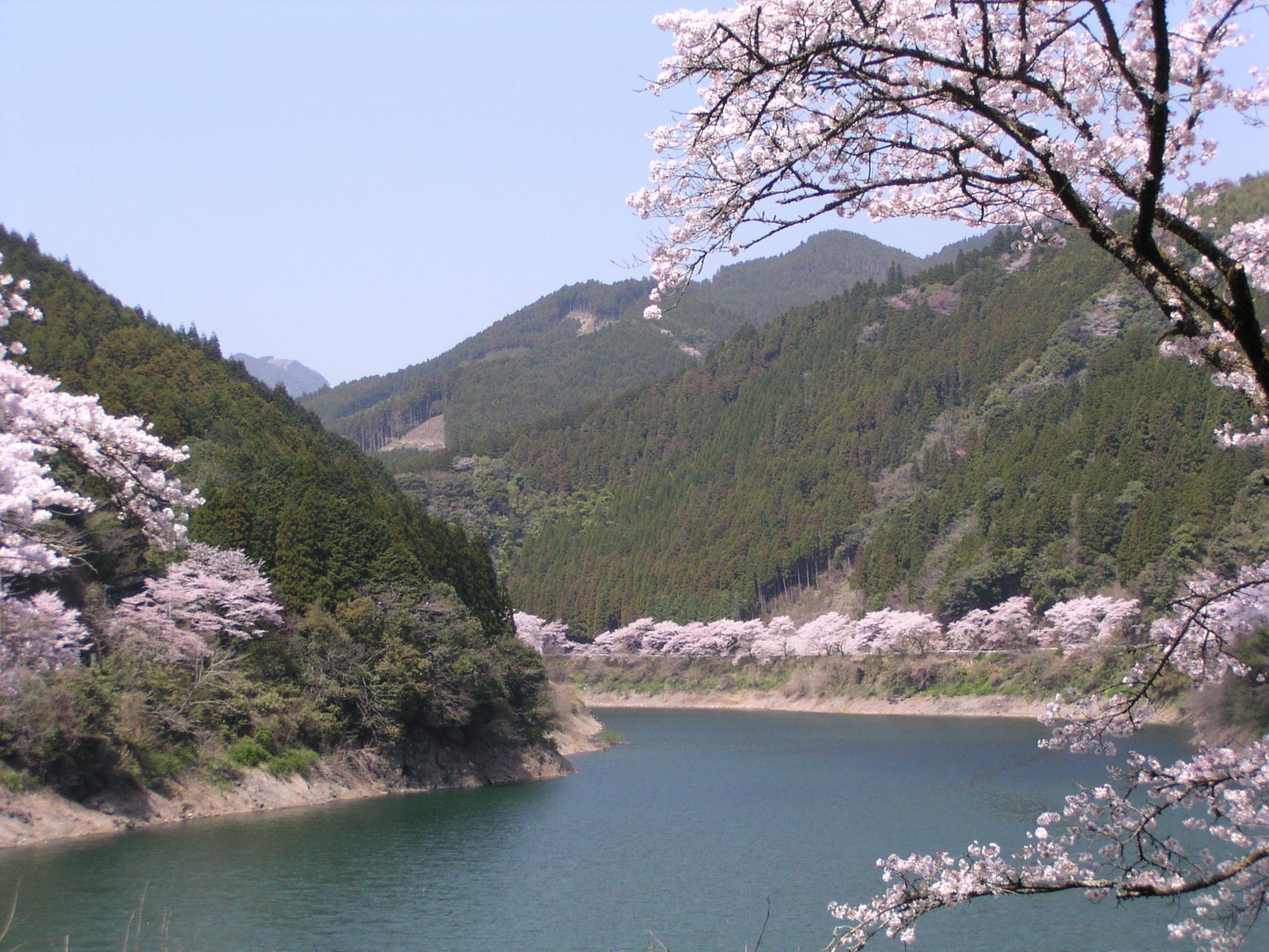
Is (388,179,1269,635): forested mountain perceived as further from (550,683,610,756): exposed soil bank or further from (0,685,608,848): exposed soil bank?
(0,685,608,848): exposed soil bank

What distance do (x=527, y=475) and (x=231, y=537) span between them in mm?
92861

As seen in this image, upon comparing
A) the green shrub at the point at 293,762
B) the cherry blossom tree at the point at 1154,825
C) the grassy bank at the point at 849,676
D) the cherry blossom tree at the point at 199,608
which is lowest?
the grassy bank at the point at 849,676

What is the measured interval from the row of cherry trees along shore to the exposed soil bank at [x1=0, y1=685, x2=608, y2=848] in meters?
19.3

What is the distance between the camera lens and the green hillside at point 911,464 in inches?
2530

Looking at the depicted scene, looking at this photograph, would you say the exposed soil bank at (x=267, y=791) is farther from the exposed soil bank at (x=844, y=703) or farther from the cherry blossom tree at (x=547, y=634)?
the cherry blossom tree at (x=547, y=634)

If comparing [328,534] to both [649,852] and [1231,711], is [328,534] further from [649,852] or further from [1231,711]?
[1231,711]

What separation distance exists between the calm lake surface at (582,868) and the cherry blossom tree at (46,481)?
511cm

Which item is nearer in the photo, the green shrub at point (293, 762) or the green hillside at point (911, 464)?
the green shrub at point (293, 762)

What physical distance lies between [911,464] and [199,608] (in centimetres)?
7564

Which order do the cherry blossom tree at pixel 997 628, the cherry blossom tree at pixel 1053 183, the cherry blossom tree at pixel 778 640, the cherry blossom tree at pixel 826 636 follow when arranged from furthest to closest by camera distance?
the cherry blossom tree at pixel 778 640, the cherry blossom tree at pixel 826 636, the cherry blossom tree at pixel 997 628, the cherry blossom tree at pixel 1053 183

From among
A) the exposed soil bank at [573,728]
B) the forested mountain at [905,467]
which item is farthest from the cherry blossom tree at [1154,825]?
the exposed soil bank at [573,728]

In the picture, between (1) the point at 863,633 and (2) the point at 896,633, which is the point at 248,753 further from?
(1) the point at 863,633

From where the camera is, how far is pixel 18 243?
61062 millimetres

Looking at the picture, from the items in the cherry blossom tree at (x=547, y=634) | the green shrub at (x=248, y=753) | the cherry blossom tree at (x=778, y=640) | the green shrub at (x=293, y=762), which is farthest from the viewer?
the cherry blossom tree at (x=547, y=634)
